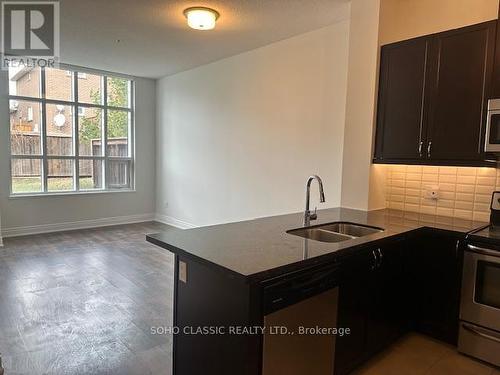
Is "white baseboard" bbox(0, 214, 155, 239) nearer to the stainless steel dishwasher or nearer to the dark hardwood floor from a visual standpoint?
the dark hardwood floor

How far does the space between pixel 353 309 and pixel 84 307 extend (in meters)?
2.37

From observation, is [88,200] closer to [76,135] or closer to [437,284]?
[76,135]

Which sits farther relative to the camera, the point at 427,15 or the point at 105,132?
the point at 105,132

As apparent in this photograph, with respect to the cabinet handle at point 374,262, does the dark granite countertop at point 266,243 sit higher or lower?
higher

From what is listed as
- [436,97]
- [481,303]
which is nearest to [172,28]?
[436,97]

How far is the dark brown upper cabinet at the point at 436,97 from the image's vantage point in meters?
2.50

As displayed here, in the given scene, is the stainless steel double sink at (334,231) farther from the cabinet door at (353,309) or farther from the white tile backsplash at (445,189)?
the white tile backsplash at (445,189)

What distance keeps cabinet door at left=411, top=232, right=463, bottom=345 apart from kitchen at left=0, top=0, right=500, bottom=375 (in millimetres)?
11

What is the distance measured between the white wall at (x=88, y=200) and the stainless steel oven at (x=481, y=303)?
593 centimetres

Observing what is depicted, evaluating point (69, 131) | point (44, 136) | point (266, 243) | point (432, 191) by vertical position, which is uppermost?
point (69, 131)

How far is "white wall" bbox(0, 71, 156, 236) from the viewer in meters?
5.47

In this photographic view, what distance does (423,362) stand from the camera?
93.4 inches

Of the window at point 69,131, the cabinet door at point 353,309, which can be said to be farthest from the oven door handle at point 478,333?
the window at point 69,131

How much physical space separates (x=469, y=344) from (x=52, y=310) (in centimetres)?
331
